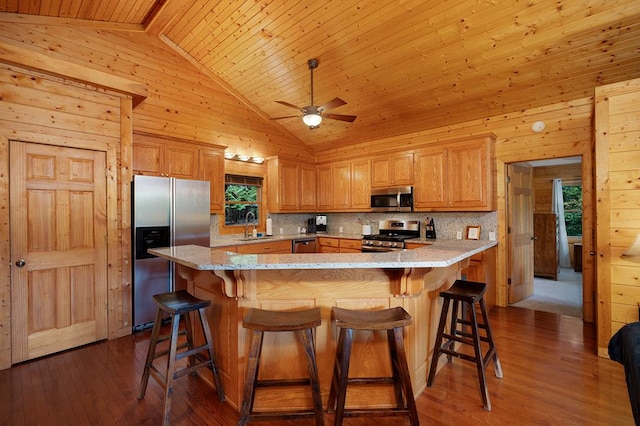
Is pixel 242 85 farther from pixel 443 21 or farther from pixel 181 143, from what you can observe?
pixel 443 21

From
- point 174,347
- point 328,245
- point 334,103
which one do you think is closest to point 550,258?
point 328,245

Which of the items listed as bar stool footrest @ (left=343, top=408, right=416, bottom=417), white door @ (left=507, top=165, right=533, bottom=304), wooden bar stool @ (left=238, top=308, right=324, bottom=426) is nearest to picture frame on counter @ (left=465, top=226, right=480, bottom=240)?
white door @ (left=507, top=165, right=533, bottom=304)

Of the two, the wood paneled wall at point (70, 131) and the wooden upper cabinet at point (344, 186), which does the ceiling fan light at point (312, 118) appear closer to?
the wood paneled wall at point (70, 131)

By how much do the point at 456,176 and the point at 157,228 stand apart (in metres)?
4.10

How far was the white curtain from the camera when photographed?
7.05 m

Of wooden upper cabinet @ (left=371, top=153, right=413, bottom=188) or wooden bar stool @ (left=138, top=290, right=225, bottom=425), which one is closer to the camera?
wooden bar stool @ (left=138, top=290, right=225, bottom=425)

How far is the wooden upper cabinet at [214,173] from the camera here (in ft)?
15.1

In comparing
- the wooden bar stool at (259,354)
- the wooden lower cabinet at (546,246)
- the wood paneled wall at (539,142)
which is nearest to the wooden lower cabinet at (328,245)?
the wood paneled wall at (539,142)

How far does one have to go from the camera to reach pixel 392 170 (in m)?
5.11

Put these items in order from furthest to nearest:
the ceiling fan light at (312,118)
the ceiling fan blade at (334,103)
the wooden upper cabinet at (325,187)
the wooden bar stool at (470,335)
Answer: the wooden upper cabinet at (325,187) < the ceiling fan light at (312,118) < the ceiling fan blade at (334,103) < the wooden bar stool at (470,335)

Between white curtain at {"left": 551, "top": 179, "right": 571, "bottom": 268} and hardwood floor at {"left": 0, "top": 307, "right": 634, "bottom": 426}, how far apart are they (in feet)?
16.5

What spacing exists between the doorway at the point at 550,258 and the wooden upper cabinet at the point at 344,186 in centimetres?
224

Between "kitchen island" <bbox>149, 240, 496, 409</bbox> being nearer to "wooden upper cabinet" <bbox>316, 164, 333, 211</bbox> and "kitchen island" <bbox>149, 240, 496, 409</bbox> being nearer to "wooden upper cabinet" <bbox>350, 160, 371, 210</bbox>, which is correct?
"wooden upper cabinet" <bbox>350, 160, 371, 210</bbox>

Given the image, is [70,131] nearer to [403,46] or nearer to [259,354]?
[259,354]
